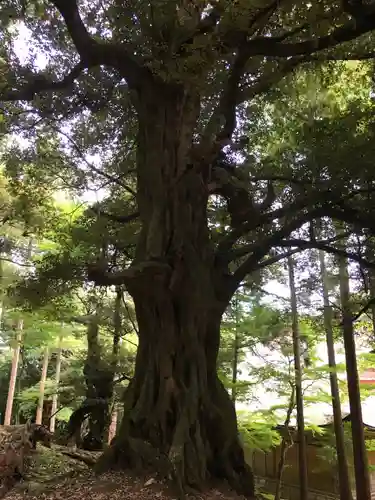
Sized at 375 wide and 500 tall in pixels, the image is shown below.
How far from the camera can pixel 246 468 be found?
12.7 feet

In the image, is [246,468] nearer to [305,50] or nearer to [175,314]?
[175,314]

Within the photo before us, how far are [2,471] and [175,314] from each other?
2.08m

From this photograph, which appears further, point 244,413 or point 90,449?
point 244,413

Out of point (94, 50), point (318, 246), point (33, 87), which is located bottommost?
point (318, 246)

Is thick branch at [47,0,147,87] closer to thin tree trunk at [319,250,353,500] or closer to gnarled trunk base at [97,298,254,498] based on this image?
gnarled trunk base at [97,298,254,498]

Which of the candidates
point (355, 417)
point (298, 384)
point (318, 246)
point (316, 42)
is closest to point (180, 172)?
point (318, 246)

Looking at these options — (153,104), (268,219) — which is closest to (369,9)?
(268,219)

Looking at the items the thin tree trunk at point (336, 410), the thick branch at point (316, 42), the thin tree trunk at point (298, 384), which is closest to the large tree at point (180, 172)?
the thick branch at point (316, 42)

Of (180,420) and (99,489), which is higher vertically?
(180,420)

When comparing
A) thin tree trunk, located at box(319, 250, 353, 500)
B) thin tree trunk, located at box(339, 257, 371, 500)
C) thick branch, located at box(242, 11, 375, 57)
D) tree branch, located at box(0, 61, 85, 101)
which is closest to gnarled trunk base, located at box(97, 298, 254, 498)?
thick branch, located at box(242, 11, 375, 57)

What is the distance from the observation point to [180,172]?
14.6ft

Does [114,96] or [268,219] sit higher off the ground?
[114,96]

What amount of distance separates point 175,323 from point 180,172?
1.46m

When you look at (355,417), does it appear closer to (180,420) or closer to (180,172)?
(180,420)
